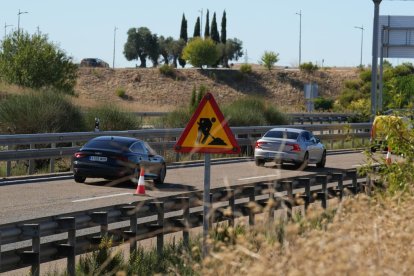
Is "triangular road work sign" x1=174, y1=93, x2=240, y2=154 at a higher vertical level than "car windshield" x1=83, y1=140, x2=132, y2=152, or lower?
higher

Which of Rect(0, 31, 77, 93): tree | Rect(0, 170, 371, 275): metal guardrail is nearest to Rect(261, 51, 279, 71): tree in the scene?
Rect(0, 31, 77, 93): tree

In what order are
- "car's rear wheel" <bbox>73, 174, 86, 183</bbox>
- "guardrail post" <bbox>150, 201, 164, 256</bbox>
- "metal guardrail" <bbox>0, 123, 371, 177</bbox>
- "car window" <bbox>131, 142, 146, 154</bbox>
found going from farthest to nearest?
"metal guardrail" <bbox>0, 123, 371, 177</bbox> < "car window" <bbox>131, 142, 146, 154</bbox> < "car's rear wheel" <bbox>73, 174, 86, 183</bbox> < "guardrail post" <bbox>150, 201, 164, 256</bbox>

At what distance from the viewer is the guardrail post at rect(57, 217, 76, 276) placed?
35.5 feet

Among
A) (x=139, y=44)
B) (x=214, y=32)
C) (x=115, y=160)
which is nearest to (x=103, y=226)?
(x=115, y=160)

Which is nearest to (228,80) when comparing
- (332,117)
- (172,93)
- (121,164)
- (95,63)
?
(172,93)

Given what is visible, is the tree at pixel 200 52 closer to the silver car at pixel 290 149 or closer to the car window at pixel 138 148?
the silver car at pixel 290 149

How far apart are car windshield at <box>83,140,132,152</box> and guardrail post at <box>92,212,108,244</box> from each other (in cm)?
1226

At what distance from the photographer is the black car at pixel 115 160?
77.3 ft

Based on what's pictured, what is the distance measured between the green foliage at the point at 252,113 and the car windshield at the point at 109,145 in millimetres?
19657

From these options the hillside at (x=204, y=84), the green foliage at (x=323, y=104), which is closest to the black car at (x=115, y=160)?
the green foliage at (x=323, y=104)

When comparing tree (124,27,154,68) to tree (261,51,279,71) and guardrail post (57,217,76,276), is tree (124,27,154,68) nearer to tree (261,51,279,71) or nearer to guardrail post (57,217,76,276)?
tree (261,51,279,71)

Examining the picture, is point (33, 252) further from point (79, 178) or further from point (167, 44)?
point (167, 44)

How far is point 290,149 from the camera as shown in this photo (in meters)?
31.6

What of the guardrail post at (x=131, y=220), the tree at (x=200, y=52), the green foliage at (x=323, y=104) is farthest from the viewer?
the tree at (x=200, y=52)
